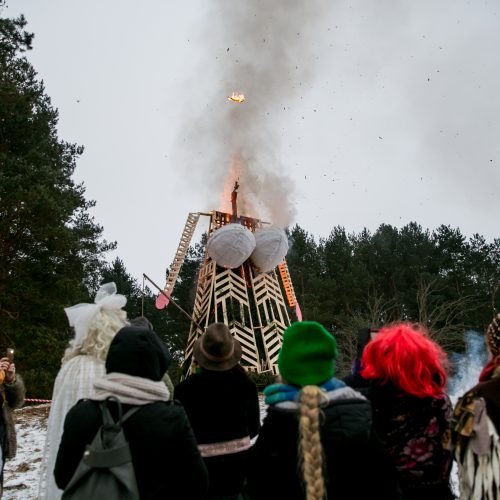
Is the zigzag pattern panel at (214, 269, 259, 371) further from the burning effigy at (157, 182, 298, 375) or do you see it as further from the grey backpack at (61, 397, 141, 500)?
the grey backpack at (61, 397, 141, 500)

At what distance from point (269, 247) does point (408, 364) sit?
13.2 metres

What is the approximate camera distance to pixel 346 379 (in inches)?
127

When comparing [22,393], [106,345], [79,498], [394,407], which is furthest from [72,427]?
[22,393]

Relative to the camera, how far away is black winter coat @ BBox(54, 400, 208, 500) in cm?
208

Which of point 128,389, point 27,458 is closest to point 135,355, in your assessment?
Result: point 128,389

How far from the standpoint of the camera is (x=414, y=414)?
2533mm

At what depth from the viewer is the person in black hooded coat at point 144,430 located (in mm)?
2084

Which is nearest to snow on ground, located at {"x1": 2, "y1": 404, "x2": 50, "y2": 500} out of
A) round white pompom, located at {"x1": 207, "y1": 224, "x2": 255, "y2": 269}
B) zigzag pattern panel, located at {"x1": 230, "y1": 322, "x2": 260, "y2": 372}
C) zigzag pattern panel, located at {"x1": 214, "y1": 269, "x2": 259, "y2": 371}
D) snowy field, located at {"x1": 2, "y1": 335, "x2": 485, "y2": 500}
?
snowy field, located at {"x1": 2, "y1": 335, "x2": 485, "y2": 500}

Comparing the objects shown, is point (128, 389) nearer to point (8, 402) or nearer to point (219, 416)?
point (219, 416)

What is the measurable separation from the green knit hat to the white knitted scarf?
58cm

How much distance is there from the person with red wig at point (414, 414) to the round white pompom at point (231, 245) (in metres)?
12.1

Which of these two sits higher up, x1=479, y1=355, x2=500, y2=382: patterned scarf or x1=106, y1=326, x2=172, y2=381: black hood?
x1=106, y1=326, x2=172, y2=381: black hood

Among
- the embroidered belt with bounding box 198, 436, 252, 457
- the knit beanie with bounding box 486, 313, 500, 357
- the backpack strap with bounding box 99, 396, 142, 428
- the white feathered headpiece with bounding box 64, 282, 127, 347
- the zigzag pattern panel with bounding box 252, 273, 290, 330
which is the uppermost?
the zigzag pattern panel with bounding box 252, 273, 290, 330

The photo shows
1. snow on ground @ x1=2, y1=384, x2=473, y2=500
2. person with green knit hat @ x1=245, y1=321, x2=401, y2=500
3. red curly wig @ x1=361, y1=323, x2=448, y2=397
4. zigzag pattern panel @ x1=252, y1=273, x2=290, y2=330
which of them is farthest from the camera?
zigzag pattern panel @ x1=252, y1=273, x2=290, y2=330
